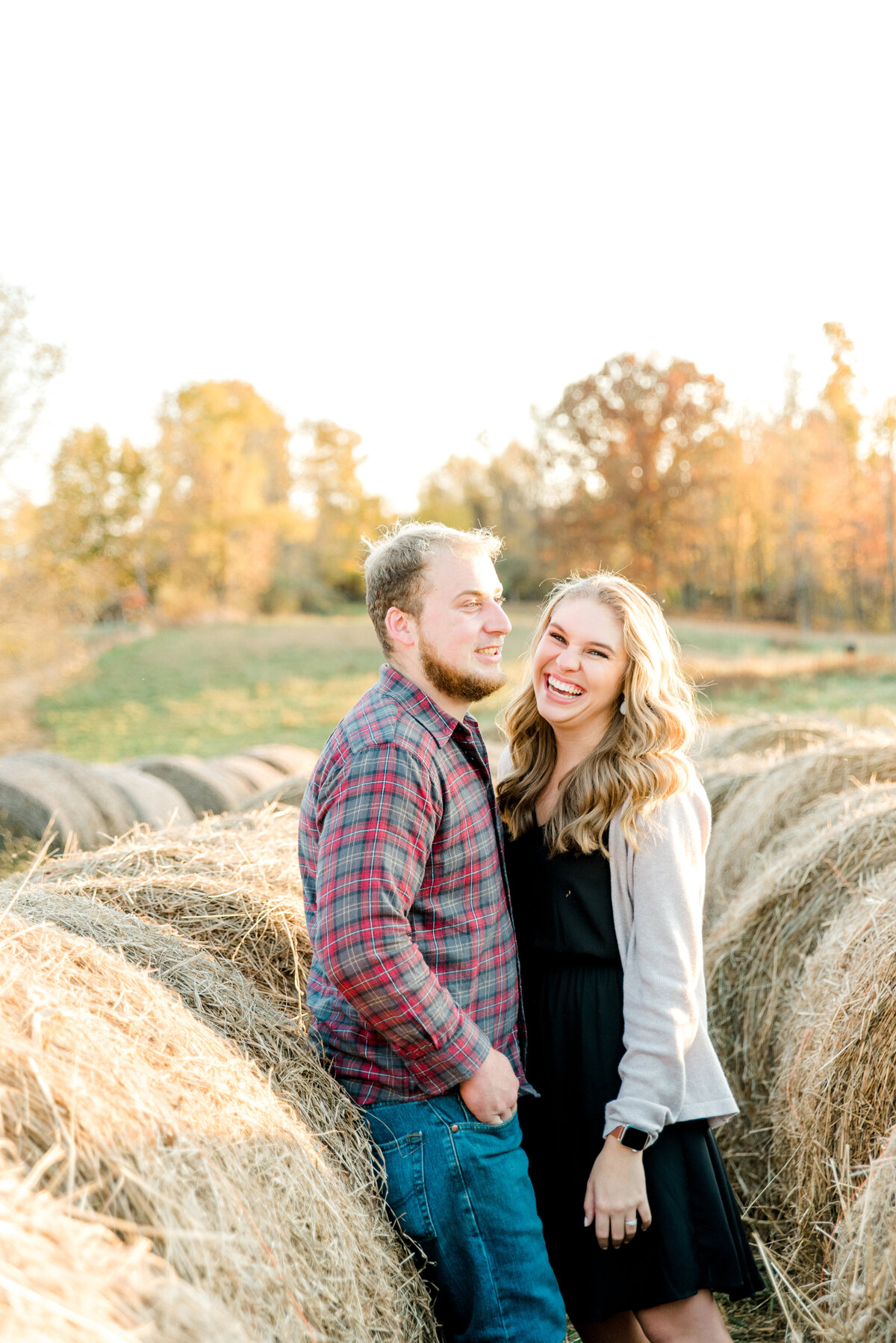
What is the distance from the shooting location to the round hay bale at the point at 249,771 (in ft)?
33.7

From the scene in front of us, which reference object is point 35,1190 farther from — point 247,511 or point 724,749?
point 247,511

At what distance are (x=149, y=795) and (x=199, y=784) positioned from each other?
3.15ft

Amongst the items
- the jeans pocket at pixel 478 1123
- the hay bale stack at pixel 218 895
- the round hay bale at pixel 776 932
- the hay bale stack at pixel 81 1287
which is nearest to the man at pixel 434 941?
the jeans pocket at pixel 478 1123

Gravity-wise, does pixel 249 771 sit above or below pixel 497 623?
below

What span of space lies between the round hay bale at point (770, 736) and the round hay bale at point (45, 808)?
15.6ft

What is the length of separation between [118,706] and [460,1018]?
28540mm

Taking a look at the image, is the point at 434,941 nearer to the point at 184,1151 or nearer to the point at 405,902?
the point at 405,902

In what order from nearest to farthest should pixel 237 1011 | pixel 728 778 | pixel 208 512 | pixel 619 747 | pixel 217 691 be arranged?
pixel 237 1011, pixel 619 747, pixel 728 778, pixel 217 691, pixel 208 512

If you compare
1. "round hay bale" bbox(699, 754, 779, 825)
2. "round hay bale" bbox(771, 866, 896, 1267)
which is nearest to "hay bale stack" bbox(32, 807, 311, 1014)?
"round hay bale" bbox(771, 866, 896, 1267)

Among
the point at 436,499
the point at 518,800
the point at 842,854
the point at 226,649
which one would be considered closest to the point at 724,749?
the point at 842,854

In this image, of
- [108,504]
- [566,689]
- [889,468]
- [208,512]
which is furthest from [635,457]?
[566,689]

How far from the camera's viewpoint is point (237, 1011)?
2.88m

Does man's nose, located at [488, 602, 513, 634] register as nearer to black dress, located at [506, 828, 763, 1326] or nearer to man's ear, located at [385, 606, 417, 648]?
man's ear, located at [385, 606, 417, 648]

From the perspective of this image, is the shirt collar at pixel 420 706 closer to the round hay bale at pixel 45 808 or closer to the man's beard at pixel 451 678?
the man's beard at pixel 451 678
